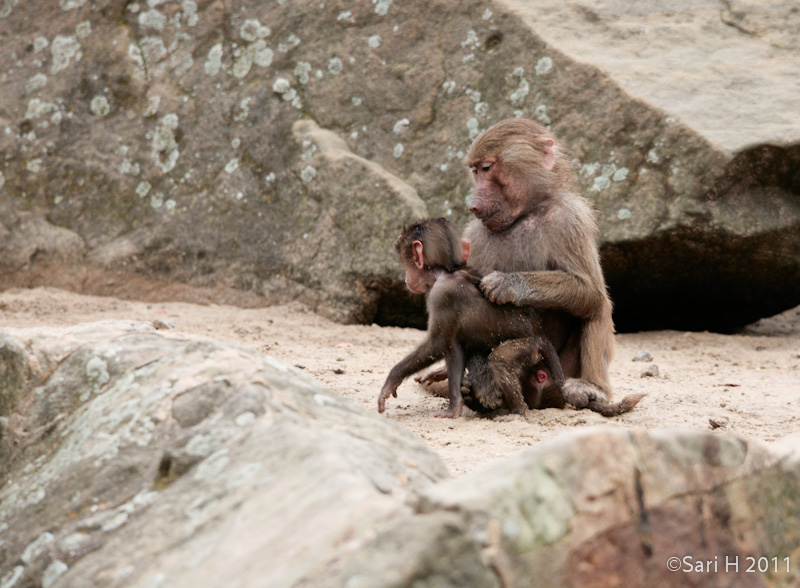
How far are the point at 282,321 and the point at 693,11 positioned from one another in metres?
3.59

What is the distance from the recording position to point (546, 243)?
4.50 metres

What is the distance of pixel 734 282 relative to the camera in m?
6.16

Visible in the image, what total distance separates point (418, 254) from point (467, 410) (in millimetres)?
824

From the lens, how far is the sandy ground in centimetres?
404

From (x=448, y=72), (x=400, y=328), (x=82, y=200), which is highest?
(x=448, y=72)

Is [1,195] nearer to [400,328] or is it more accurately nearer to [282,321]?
[282,321]

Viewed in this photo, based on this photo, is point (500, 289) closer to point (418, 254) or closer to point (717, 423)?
point (418, 254)

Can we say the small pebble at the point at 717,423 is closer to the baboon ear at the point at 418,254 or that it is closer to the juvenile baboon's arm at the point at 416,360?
the juvenile baboon's arm at the point at 416,360

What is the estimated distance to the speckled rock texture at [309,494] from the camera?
153 centimetres

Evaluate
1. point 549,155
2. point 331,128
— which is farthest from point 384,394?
point 331,128

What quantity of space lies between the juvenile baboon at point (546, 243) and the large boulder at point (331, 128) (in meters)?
1.32

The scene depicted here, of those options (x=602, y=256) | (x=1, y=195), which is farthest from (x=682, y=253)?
(x=1, y=195)

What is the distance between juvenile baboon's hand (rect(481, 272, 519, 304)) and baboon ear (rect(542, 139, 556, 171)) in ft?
2.28

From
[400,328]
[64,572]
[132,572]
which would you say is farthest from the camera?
[400,328]
